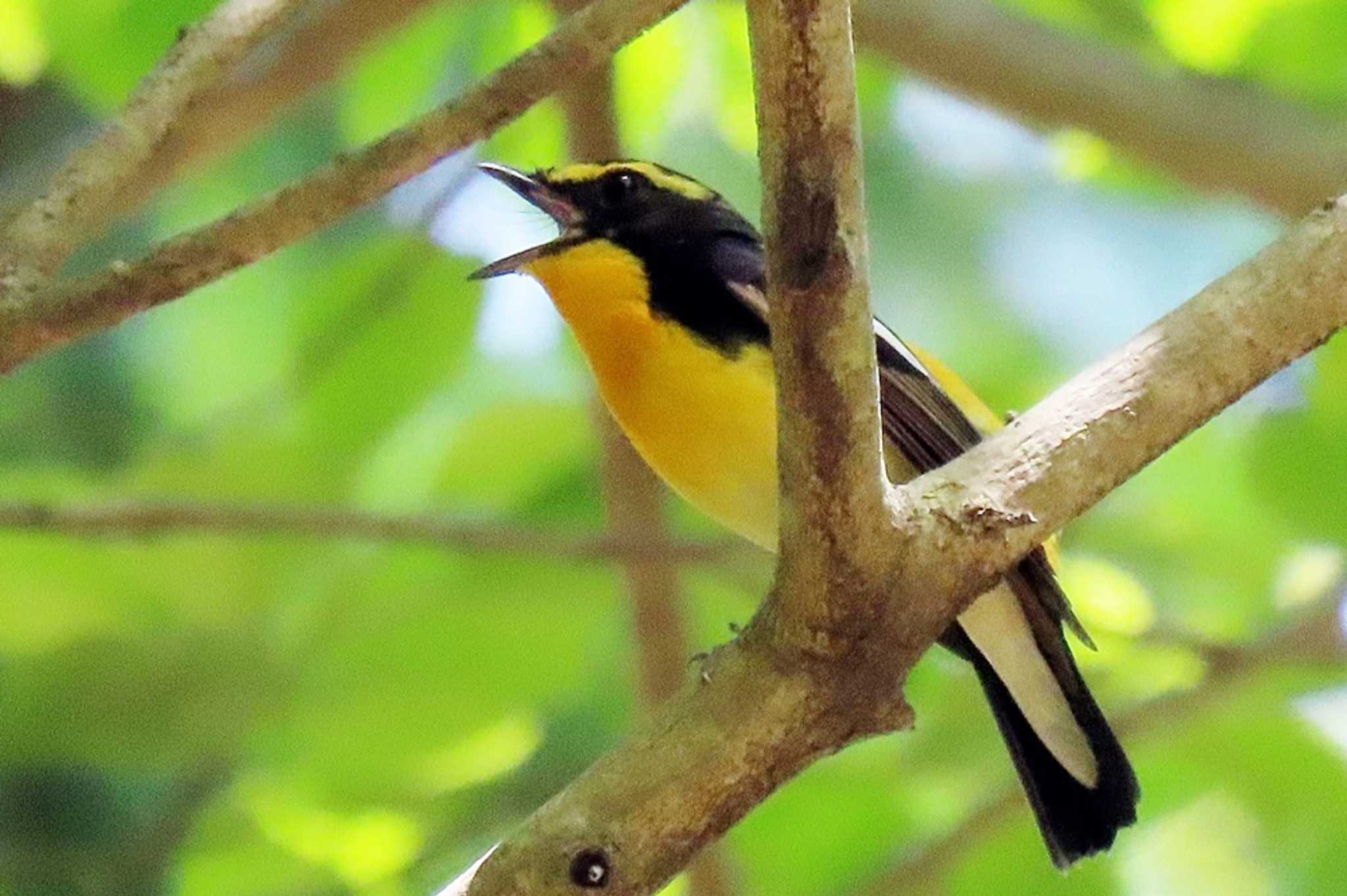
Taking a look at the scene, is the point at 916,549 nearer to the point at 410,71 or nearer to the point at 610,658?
the point at 610,658

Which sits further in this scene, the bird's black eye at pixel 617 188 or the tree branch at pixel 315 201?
the bird's black eye at pixel 617 188

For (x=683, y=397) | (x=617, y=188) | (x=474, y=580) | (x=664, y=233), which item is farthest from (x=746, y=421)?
(x=474, y=580)

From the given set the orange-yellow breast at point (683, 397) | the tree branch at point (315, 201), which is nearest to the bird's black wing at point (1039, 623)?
the orange-yellow breast at point (683, 397)

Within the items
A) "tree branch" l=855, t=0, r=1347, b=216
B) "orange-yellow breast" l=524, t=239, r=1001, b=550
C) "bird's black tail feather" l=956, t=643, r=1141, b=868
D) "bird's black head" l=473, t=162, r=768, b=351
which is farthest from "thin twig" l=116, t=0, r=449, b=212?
"bird's black tail feather" l=956, t=643, r=1141, b=868

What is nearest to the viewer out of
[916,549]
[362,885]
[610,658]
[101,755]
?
[916,549]

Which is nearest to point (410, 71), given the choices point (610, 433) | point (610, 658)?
point (610, 433)

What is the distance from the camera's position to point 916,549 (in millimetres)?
1793

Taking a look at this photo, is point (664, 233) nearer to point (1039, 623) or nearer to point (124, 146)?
point (1039, 623)

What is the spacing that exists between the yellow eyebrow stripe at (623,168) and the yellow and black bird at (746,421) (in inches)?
3.2

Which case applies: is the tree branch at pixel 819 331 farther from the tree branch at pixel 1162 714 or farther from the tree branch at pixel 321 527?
the tree branch at pixel 1162 714

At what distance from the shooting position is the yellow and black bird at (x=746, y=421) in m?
2.76

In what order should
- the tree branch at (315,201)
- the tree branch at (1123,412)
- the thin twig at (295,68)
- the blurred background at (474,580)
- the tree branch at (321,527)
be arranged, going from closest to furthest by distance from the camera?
the tree branch at (1123,412) → the tree branch at (315,201) → the tree branch at (321,527) → the blurred background at (474,580) → the thin twig at (295,68)

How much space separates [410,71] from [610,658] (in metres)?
1.23

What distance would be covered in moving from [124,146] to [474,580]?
1264 millimetres
